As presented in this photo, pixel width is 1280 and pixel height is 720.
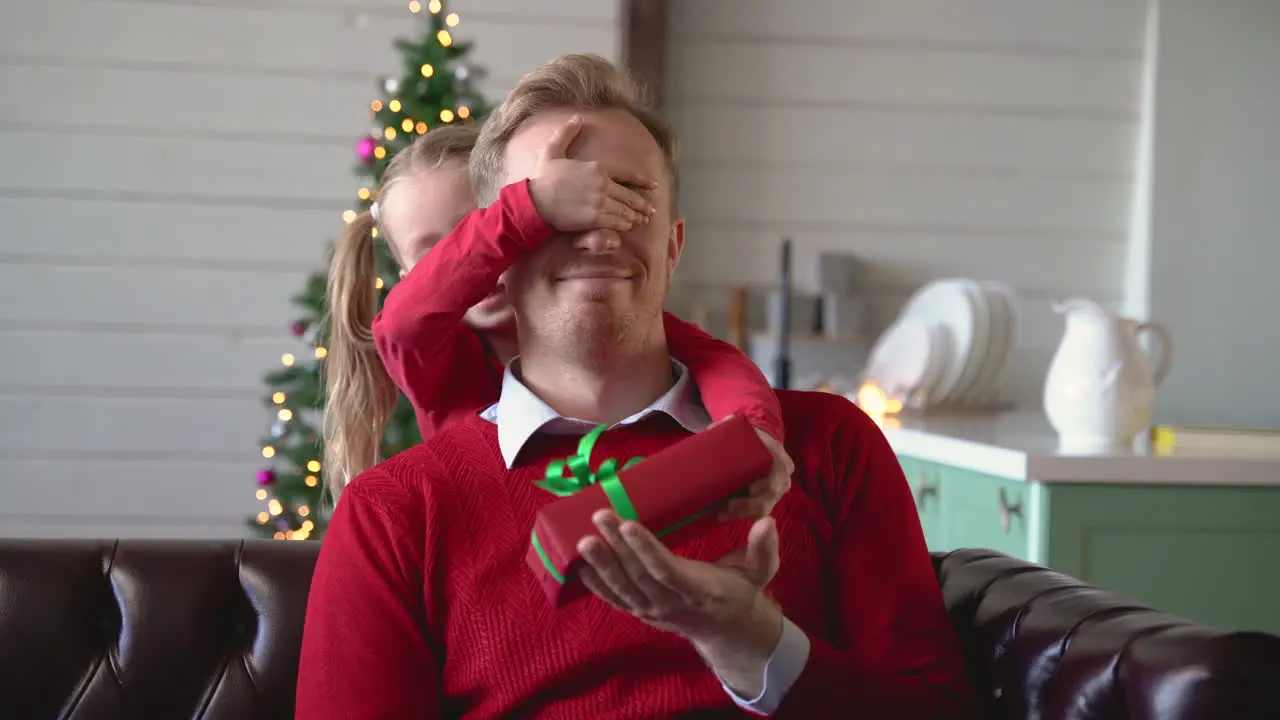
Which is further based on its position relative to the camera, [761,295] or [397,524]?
[761,295]

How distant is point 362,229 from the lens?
1993 millimetres

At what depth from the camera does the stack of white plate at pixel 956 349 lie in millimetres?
3154

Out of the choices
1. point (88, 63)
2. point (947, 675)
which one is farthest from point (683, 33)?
point (947, 675)

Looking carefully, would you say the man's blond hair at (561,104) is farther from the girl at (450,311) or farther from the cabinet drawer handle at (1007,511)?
the cabinet drawer handle at (1007,511)

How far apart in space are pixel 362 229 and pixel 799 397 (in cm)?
97

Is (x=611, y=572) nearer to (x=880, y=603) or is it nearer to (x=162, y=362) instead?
(x=880, y=603)

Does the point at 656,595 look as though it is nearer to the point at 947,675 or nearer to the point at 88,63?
the point at 947,675

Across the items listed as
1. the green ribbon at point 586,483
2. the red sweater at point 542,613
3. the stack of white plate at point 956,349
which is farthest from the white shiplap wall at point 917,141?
the green ribbon at point 586,483

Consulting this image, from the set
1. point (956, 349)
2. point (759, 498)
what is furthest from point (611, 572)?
point (956, 349)

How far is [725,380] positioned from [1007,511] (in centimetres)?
112

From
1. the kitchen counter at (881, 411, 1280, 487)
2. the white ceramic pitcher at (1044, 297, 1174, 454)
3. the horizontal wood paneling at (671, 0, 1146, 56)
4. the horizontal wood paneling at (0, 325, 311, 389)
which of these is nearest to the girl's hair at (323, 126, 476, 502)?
the kitchen counter at (881, 411, 1280, 487)

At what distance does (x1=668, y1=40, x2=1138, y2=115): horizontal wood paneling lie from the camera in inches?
148

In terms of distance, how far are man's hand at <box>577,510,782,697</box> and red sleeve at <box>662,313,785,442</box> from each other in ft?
0.54

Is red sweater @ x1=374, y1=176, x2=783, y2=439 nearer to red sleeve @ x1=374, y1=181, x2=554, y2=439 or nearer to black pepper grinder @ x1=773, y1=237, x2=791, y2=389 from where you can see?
red sleeve @ x1=374, y1=181, x2=554, y2=439
